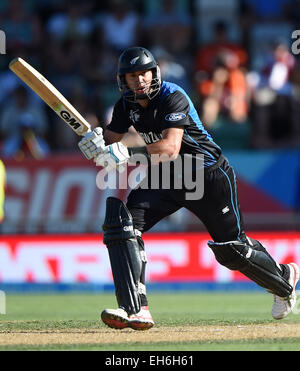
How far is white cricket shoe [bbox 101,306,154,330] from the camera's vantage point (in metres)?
5.11

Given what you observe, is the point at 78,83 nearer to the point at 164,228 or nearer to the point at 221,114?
the point at 221,114

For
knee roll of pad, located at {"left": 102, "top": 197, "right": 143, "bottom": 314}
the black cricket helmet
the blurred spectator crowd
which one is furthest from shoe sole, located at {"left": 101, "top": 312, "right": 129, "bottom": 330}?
the blurred spectator crowd

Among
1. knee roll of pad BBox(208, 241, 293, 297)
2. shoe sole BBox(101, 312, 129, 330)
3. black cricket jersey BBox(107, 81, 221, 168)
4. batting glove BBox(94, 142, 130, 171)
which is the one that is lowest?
shoe sole BBox(101, 312, 129, 330)

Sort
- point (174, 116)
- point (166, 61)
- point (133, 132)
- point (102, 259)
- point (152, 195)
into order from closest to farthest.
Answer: point (174, 116) → point (152, 195) → point (133, 132) → point (102, 259) → point (166, 61)

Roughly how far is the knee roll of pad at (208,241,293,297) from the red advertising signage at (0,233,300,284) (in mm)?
3793

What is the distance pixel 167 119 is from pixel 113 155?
45 cm

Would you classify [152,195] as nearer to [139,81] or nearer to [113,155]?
[113,155]

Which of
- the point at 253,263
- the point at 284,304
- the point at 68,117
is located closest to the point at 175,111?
the point at 68,117

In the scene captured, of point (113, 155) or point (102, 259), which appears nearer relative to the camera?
point (113, 155)

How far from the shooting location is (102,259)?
9.72 m

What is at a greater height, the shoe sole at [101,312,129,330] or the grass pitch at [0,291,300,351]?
the shoe sole at [101,312,129,330]

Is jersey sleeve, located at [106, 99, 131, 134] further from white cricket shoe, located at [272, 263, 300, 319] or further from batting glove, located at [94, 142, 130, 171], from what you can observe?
white cricket shoe, located at [272, 263, 300, 319]
